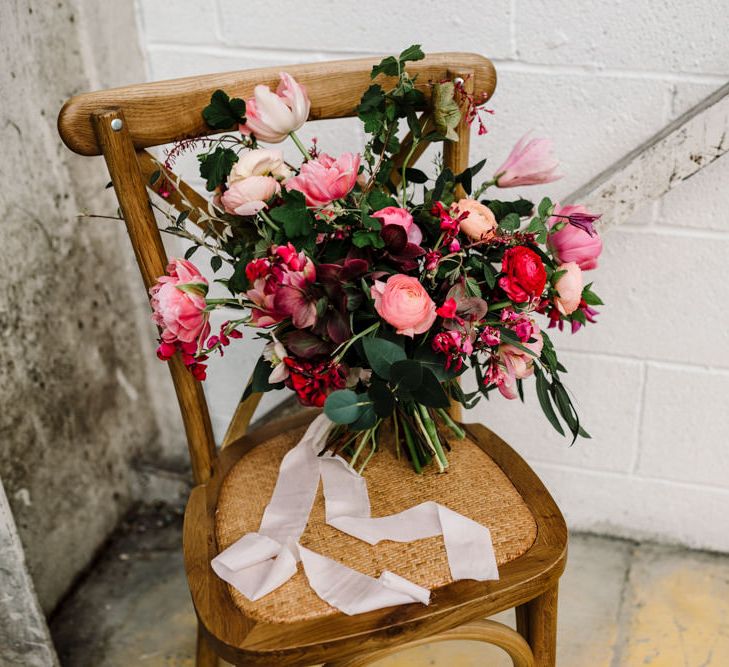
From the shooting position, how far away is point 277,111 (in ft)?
2.92

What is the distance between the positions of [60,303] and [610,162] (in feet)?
3.35

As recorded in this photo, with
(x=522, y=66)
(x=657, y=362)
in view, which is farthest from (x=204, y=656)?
(x=522, y=66)

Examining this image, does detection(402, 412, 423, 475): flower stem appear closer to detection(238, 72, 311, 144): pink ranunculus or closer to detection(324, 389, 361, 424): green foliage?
detection(324, 389, 361, 424): green foliage

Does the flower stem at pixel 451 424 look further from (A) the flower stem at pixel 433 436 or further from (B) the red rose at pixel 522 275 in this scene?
(B) the red rose at pixel 522 275

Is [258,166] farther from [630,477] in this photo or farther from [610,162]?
[630,477]

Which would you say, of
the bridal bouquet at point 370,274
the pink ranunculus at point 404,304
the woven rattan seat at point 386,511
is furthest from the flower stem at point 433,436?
the pink ranunculus at point 404,304

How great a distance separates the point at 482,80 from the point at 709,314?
2.07 ft

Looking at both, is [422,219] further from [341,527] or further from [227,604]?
[227,604]

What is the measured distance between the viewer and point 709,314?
138 cm

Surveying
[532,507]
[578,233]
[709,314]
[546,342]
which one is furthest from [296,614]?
[709,314]

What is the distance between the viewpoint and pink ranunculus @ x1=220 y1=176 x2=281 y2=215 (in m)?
0.85

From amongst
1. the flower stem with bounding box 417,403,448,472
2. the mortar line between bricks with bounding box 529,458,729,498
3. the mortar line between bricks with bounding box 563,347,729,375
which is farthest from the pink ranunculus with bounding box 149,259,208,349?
the mortar line between bricks with bounding box 529,458,729,498

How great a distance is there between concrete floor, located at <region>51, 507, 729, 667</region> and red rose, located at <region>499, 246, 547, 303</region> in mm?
842

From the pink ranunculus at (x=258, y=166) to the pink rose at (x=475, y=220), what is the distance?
21 centimetres
